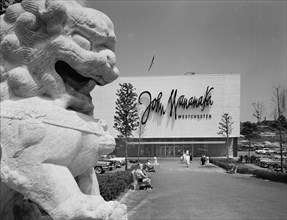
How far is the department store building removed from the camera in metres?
37.1

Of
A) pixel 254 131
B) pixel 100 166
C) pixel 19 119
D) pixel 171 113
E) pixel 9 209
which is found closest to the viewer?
pixel 19 119

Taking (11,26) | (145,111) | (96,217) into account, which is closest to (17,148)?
(96,217)

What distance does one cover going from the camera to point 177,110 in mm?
37562

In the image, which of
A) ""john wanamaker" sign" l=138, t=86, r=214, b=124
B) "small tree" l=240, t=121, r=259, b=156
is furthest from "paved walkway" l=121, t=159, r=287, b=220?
"small tree" l=240, t=121, r=259, b=156

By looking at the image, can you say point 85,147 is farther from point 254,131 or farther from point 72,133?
point 254,131

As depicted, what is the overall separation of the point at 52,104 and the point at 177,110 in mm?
35875

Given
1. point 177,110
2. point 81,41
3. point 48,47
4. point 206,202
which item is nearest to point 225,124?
point 177,110

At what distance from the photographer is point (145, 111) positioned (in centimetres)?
3766

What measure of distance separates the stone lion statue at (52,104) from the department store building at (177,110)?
115 ft

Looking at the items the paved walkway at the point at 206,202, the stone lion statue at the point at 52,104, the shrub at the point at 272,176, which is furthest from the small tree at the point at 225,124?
the stone lion statue at the point at 52,104

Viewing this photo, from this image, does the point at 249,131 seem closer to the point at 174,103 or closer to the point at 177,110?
the point at 177,110

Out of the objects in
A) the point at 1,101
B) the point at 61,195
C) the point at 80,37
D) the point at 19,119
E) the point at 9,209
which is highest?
the point at 80,37

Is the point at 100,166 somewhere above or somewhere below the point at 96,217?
below

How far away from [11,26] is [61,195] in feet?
4.28
